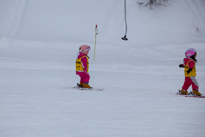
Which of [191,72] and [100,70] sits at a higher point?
[100,70]

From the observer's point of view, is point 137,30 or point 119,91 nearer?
point 119,91

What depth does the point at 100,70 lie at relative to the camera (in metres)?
14.9

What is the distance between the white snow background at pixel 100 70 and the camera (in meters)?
5.45

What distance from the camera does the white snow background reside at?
545 cm

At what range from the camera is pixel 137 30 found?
27.6 m

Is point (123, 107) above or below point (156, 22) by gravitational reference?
below

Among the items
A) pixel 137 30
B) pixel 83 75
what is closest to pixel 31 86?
pixel 83 75

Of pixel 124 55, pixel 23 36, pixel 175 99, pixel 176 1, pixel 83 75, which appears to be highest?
pixel 176 1

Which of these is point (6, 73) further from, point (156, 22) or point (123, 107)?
point (156, 22)

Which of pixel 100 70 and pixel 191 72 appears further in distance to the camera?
pixel 100 70

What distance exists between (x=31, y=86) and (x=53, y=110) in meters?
3.43

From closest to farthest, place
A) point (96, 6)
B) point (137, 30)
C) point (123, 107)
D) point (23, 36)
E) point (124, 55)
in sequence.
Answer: point (123, 107), point (124, 55), point (23, 36), point (137, 30), point (96, 6)

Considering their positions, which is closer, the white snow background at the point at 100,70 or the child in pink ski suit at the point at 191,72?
the white snow background at the point at 100,70

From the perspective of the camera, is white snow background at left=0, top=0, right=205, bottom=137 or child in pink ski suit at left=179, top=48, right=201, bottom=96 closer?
white snow background at left=0, top=0, right=205, bottom=137
